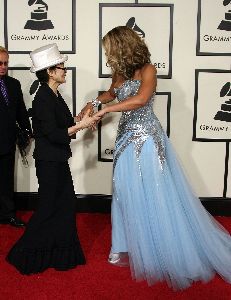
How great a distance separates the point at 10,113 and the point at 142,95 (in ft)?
4.52

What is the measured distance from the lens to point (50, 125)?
260cm

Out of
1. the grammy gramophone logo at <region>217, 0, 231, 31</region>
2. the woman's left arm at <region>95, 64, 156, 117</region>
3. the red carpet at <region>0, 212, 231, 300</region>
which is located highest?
the grammy gramophone logo at <region>217, 0, 231, 31</region>

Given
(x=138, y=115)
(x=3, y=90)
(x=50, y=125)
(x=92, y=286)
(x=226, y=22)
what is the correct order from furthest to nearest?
(x=226, y=22)
(x=3, y=90)
(x=138, y=115)
(x=92, y=286)
(x=50, y=125)

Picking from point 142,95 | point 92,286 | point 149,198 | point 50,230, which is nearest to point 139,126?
point 142,95

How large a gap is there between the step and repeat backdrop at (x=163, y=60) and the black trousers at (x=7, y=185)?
1.29 feet

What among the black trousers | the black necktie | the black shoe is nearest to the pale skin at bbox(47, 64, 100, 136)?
the black necktie

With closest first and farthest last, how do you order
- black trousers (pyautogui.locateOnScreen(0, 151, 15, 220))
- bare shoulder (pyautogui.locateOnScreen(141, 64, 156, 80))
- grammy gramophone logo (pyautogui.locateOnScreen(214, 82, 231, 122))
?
1. bare shoulder (pyautogui.locateOnScreen(141, 64, 156, 80))
2. black trousers (pyautogui.locateOnScreen(0, 151, 15, 220))
3. grammy gramophone logo (pyautogui.locateOnScreen(214, 82, 231, 122))

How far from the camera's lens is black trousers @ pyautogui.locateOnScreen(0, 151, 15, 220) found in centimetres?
360

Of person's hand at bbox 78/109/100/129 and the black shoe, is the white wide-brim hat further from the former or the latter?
the black shoe

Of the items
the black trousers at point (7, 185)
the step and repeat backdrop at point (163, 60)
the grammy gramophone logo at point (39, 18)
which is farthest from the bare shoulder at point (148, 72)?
the black trousers at point (7, 185)

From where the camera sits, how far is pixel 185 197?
2902mm

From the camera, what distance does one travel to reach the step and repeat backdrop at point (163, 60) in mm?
3637

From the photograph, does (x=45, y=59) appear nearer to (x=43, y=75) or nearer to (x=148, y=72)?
(x=43, y=75)

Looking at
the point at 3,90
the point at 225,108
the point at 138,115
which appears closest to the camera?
the point at 138,115
